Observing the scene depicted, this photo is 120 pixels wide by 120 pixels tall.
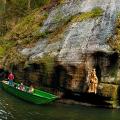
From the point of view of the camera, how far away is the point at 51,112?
3544cm

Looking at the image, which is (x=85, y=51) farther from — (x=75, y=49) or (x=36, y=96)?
(x=36, y=96)

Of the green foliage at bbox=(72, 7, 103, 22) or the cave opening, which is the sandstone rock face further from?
the green foliage at bbox=(72, 7, 103, 22)

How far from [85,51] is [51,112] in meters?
8.00

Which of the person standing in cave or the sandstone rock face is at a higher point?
the sandstone rock face

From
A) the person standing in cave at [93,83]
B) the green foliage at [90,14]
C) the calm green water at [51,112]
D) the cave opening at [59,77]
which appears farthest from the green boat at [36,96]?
the green foliage at [90,14]

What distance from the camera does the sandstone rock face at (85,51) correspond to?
3934cm

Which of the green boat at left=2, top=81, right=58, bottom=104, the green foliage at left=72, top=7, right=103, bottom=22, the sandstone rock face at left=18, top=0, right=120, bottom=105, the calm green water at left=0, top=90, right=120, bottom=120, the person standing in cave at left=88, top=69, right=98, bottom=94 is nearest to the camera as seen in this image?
the calm green water at left=0, top=90, right=120, bottom=120

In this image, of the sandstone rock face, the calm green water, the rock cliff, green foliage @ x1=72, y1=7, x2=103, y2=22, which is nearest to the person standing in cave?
the rock cliff

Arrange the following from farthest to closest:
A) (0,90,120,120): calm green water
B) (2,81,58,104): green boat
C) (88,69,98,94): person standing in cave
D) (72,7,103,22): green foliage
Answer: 1. (72,7,103,22): green foliage
2. (88,69,98,94): person standing in cave
3. (2,81,58,104): green boat
4. (0,90,120,120): calm green water

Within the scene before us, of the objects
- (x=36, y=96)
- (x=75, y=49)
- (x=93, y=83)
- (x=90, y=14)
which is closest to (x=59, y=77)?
(x=75, y=49)

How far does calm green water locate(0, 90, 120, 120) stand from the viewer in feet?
109

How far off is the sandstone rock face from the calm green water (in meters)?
2.56

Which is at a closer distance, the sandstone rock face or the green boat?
the green boat

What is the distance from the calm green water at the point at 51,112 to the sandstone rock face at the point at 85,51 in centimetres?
256
